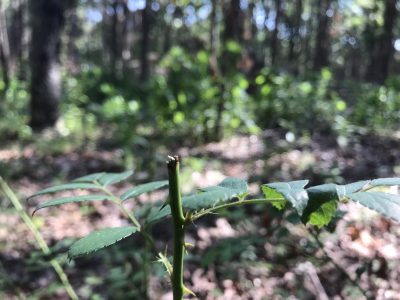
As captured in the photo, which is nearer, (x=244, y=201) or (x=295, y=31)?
(x=244, y=201)

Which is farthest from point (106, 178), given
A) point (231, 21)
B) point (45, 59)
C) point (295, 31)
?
point (295, 31)

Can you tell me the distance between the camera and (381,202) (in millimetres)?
509

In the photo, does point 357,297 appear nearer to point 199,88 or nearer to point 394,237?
point 394,237

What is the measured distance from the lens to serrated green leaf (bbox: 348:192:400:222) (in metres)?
0.48

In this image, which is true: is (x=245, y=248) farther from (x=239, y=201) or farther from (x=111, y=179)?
(x=239, y=201)

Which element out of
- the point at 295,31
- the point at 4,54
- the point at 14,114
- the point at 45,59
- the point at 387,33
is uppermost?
the point at 295,31

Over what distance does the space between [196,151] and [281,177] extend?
1789mm

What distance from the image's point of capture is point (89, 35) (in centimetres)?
4306

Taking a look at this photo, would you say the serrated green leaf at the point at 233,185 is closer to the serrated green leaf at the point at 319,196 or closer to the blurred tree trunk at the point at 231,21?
the serrated green leaf at the point at 319,196

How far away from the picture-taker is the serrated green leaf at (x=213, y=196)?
533 millimetres

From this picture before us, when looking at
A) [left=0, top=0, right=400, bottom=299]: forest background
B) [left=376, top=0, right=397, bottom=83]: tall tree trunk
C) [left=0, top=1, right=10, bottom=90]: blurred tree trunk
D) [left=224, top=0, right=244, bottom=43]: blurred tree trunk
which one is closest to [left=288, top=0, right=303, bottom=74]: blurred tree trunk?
[left=376, top=0, right=397, bottom=83]: tall tree trunk

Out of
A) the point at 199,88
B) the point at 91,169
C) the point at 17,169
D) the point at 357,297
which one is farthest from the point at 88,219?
the point at 199,88

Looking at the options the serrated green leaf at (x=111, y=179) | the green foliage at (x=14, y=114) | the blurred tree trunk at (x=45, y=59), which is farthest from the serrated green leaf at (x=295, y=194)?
the blurred tree trunk at (x=45, y=59)

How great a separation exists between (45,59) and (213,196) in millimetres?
7040
